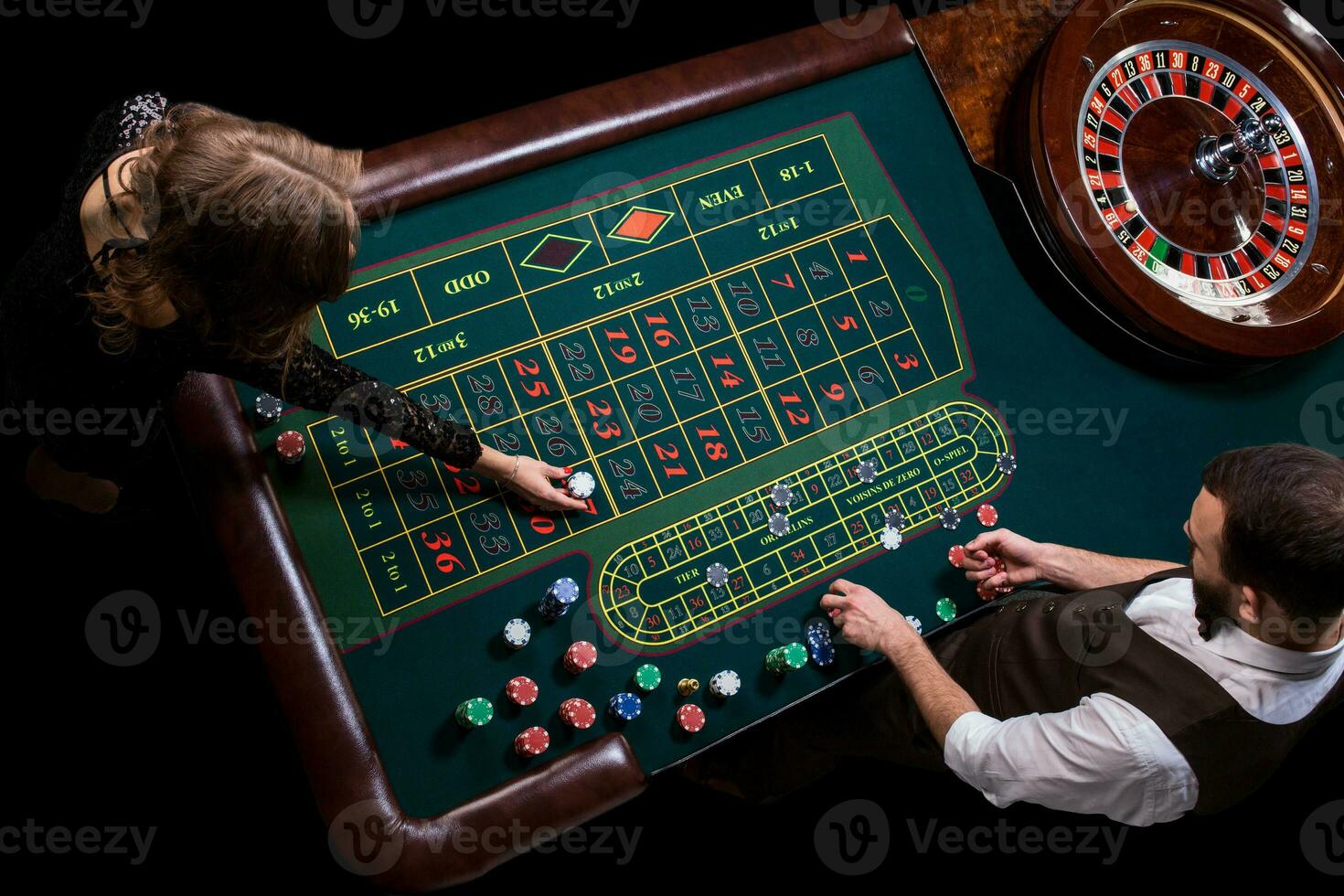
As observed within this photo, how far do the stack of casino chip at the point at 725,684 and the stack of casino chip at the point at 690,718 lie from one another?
65 mm

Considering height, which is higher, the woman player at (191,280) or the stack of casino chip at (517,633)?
the woman player at (191,280)

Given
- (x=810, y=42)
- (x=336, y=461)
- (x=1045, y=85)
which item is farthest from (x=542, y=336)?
(x=1045, y=85)

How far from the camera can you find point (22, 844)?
3.30m

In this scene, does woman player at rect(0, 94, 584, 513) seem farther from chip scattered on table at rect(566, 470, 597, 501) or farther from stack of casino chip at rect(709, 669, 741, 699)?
stack of casino chip at rect(709, 669, 741, 699)

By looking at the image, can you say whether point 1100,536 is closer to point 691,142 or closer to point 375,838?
point 691,142

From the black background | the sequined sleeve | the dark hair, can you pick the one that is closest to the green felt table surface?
the sequined sleeve

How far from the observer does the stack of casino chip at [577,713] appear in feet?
7.93

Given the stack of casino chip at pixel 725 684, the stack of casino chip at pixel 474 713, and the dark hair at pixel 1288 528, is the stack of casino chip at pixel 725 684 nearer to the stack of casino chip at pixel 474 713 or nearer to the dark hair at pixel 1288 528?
the stack of casino chip at pixel 474 713

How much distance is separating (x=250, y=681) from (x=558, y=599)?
5.53 ft

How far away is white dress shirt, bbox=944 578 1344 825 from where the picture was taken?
6.88 ft

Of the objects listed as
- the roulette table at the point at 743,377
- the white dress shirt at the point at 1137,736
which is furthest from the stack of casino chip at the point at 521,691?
the white dress shirt at the point at 1137,736

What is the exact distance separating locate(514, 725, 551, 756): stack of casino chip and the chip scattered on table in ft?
1.84

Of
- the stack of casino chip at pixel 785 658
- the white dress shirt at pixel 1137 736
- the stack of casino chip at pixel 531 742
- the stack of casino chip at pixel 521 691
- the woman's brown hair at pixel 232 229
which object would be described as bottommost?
the white dress shirt at pixel 1137 736

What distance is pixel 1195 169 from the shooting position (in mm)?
3121
